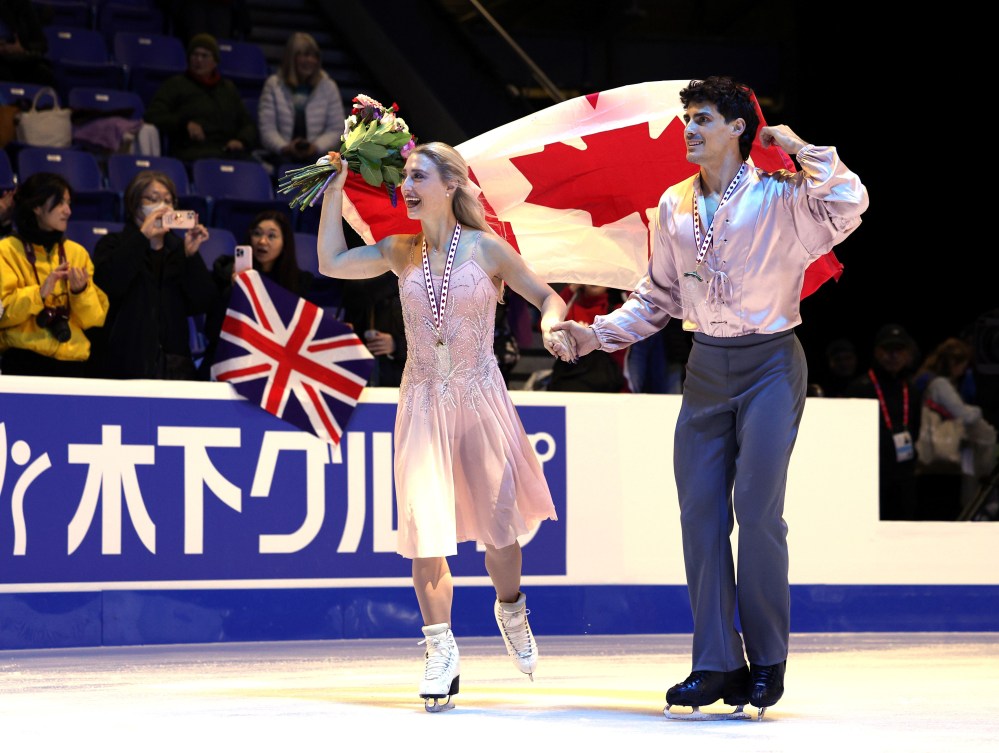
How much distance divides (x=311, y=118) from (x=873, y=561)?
4782 mm

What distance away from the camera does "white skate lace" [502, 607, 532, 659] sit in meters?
5.25

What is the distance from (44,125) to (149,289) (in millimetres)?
3161

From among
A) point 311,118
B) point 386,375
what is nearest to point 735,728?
point 386,375

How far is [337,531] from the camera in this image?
739cm

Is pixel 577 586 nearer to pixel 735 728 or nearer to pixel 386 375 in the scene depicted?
pixel 386 375

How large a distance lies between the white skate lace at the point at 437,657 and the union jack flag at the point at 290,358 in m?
2.66

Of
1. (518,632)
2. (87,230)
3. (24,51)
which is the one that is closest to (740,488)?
(518,632)

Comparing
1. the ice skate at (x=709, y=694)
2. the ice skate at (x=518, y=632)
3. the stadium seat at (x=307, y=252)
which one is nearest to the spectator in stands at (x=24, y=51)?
the stadium seat at (x=307, y=252)

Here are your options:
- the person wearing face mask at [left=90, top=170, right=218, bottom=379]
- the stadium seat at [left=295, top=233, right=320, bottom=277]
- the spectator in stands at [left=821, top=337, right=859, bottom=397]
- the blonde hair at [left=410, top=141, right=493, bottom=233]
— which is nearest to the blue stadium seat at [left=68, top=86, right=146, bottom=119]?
the stadium seat at [left=295, top=233, right=320, bottom=277]

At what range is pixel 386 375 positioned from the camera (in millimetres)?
8156

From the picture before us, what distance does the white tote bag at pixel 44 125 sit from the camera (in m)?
9.95

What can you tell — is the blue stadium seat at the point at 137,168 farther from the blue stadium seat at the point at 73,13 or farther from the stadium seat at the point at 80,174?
the blue stadium seat at the point at 73,13

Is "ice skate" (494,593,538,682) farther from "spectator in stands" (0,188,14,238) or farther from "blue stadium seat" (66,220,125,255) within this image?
"blue stadium seat" (66,220,125,255)

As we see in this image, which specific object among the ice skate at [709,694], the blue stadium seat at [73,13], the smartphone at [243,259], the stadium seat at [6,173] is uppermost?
the blue stadium seat at [73,13]
